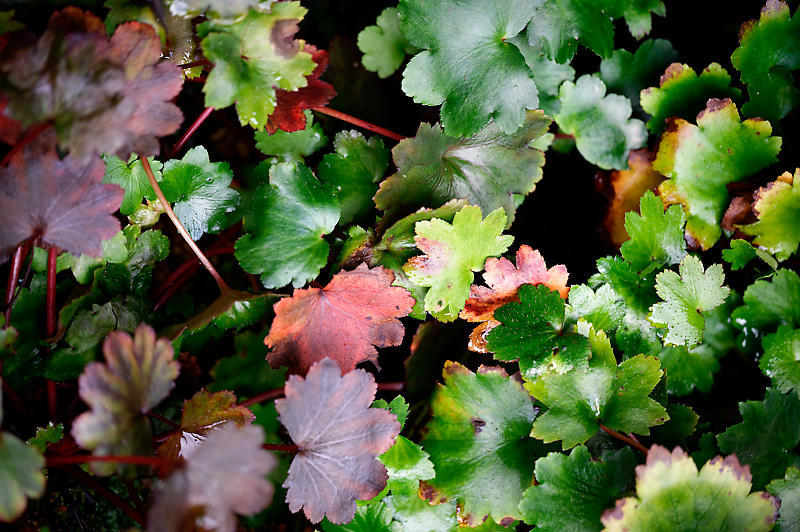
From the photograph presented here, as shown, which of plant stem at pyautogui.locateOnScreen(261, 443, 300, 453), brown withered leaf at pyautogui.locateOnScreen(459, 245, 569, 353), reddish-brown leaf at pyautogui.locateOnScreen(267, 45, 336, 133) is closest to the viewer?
plant stem at pyautogui.locateOnScreen(261, 443, 300, 453)

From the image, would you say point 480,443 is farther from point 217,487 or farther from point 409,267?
point 217,487

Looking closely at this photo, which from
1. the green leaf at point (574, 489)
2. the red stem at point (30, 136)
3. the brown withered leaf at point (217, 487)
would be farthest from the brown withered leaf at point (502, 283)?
the red stem at point (30, 136)

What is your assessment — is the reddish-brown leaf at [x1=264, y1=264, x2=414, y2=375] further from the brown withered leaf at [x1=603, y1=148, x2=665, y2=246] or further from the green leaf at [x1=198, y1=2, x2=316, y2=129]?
the brown withered leaf at [x1=603, y1=148, x2=665, y2=246]

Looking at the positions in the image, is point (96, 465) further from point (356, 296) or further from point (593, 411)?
point (593, 411)

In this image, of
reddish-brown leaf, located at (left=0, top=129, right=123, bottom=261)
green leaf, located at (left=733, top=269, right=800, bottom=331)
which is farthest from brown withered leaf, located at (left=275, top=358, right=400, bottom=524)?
green leaf, located at (left=733, top=269, right=800, bottom=331)

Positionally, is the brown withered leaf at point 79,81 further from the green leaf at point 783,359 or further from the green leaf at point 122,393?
the green leaf at point 783,359

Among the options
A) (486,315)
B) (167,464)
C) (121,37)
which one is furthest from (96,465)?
(486,315)

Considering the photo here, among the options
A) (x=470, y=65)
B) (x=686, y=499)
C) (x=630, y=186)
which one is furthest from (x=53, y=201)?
(x=630, y=186)
